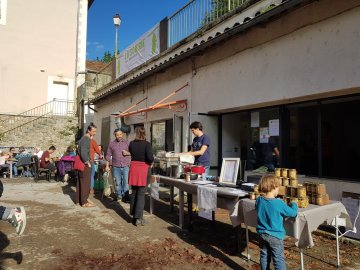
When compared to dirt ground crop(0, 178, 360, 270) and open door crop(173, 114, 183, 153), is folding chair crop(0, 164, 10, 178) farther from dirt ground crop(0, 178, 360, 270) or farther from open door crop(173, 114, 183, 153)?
open door crop(173, 114, 183, 153)

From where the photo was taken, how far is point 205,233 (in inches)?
211

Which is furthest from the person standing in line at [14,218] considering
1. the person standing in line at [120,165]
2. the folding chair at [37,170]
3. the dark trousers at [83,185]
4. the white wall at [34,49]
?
the white wall at [34,49]

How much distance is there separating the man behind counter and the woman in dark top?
0.78 m

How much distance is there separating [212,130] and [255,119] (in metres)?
1.35

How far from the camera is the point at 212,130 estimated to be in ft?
26.8

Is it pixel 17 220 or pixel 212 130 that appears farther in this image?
pixel 212 130

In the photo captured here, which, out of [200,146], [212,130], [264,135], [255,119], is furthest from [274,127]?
[212,130]

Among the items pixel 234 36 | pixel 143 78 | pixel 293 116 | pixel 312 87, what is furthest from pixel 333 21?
pixel 143 78

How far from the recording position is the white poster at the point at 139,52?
11.4m

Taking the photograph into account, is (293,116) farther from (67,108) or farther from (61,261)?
(67,108)

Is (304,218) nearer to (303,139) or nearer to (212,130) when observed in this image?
(303,139)

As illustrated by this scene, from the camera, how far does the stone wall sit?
19312 mm

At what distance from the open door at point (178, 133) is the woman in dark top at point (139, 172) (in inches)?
125

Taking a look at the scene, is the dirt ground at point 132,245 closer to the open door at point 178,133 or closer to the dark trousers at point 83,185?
the dark trousers at point 83,185
